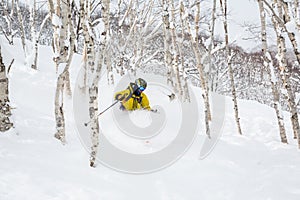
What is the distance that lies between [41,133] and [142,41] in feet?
29.2

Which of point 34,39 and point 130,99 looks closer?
point 130,99

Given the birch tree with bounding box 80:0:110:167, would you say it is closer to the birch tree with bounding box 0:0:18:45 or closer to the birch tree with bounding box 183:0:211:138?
the birch tree with bounding box 183:0:211:138

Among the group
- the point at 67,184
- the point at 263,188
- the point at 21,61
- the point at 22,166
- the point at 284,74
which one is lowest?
the point at 263,188

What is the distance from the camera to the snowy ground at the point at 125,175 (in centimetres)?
354

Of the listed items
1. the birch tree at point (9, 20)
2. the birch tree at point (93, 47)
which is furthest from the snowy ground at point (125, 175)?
the birch tree at point (9, 20)

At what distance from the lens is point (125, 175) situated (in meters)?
4.57

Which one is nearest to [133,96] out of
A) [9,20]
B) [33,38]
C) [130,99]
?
[130,99]

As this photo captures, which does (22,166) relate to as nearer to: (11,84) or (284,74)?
(284,74)

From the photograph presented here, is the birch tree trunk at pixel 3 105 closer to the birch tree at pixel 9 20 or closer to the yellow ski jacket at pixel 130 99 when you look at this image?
the yellow ski jacket at pixel 130 99

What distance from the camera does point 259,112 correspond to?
11.8m

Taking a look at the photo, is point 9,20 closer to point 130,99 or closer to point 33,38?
point 33,38

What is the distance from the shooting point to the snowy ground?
354 cm

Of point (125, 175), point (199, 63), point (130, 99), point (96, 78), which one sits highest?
point (199, 63)

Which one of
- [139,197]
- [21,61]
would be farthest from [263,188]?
[21,61]
